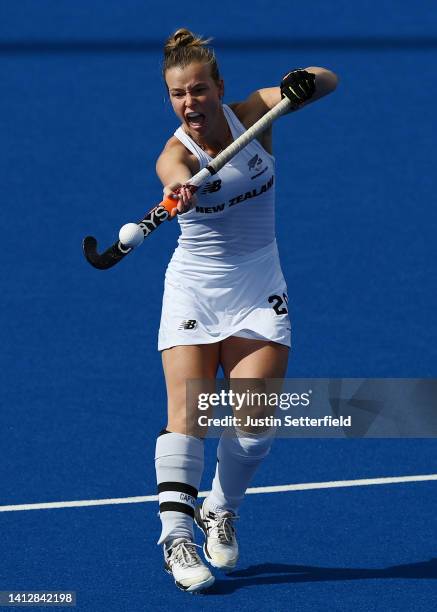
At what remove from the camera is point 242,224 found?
614 centimetres

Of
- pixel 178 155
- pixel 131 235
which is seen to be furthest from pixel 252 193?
pixel 131 235

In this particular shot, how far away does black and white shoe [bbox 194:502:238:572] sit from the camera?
20.2 ft

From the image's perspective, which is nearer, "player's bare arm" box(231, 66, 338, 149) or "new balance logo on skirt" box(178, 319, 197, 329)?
"new balance logo on skirt" box(178, 319, 197, 329)

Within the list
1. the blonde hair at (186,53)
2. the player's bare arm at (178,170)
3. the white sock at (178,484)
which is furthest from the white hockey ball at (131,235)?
the white sock at (178,484)

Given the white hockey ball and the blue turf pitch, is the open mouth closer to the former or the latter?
the white hockey ball

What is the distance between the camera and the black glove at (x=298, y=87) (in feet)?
19.9

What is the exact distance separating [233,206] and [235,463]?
1.08 metres

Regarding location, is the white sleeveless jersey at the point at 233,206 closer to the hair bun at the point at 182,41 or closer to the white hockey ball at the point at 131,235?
the hair bun at the point at 182,41

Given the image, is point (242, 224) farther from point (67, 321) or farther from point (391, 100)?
point (391, 100)

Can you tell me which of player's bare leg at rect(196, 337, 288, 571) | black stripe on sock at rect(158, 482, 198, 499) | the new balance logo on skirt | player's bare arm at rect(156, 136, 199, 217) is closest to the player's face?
player's bare arm at rect(156, 136, 199, 217)

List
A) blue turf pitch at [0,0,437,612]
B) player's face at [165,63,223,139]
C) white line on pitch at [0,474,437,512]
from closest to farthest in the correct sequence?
1. player's face at [165,63,223,139]
2. blue turf pitch at [0,0,437,612]
3. white line on pitch at [0,474,437,512]

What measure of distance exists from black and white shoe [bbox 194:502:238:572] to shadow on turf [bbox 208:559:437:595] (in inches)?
3.0

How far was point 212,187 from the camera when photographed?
19.5ft

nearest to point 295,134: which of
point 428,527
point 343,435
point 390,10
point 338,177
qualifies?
point 338,177
